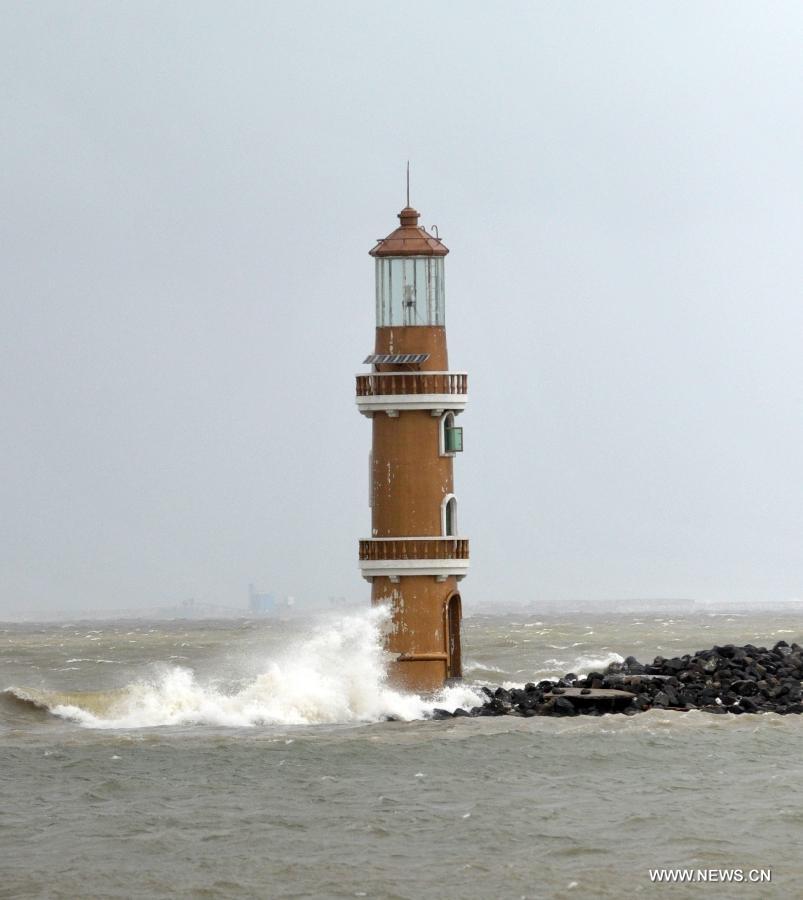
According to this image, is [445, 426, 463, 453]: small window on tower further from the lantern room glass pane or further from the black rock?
the black rock

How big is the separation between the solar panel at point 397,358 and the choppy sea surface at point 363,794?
162 inches

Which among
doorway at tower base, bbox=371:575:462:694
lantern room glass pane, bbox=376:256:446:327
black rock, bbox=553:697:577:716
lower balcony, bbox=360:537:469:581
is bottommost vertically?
black rock, bbox=553:697:577:716

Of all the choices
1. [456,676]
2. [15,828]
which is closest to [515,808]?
[15,828]

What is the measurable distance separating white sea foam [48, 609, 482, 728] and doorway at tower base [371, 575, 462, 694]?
17cm

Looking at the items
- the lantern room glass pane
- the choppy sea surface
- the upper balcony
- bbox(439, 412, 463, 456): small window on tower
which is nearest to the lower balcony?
the choppy sea surface

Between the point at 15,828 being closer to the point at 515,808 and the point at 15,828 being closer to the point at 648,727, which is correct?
the point at 515,808

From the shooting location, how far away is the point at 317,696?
2961cm

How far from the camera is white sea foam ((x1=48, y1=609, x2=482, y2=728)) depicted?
28922 millimetres

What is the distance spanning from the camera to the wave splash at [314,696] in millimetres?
28922

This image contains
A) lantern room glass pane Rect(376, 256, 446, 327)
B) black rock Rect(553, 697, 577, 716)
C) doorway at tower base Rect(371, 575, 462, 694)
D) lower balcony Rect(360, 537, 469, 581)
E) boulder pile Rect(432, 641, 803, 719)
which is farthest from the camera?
lantern room glass pane Rect(376, 256, 446, 327)

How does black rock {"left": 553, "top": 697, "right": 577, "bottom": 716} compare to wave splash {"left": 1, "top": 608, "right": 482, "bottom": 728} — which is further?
wave splash {"left": 1, "top": 608, "right": 482, "bottom": 728}

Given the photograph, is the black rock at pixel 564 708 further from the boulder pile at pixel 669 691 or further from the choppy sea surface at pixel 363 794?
the choppy sea surface at pixel 363 794

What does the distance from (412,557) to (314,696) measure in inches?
115

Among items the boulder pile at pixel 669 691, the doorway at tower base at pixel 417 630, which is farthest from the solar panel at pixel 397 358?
the boulder pile at pixel 669 691
